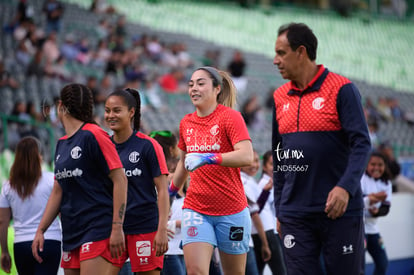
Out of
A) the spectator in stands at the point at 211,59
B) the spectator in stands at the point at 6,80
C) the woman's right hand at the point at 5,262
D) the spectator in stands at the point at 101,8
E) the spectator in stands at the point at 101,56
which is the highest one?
the spectator in stands at the point at 101,8

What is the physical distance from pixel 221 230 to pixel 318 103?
151 cm

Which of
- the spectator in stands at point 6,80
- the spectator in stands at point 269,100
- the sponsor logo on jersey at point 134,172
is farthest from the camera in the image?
the spectator in stands at point 269,100

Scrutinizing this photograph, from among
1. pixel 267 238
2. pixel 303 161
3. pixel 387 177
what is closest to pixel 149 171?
pixel 303 161

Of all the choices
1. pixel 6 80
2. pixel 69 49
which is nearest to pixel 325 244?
pixel 6 80

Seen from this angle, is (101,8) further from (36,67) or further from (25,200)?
(25,200)

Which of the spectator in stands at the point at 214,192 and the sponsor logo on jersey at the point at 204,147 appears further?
the sponsor logo on jersey at the point at 204,147

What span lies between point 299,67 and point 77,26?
18.4m

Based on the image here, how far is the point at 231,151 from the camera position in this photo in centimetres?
536

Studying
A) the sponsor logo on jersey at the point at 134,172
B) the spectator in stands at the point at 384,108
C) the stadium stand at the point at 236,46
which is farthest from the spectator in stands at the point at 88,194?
the spectator in stands at the point at 384,108

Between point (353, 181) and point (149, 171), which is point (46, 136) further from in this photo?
point (353, 181)

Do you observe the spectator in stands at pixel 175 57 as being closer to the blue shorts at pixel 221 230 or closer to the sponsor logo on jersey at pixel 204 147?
the sponsor logo on jersey at pixel 204 147

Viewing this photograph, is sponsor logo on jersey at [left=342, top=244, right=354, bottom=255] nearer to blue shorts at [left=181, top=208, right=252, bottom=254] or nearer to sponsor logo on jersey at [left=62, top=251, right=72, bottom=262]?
blue shorts at [left=181, top=208, right=252, bottom=254]

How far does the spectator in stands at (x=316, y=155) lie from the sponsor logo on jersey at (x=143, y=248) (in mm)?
1130

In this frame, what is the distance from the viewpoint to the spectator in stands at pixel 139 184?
513 centimetres
